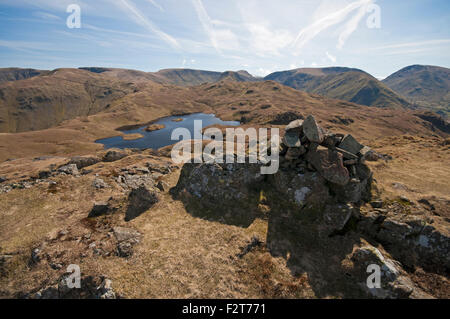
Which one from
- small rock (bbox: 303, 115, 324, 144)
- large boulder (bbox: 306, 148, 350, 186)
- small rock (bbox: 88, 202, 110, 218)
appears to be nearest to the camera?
large boulder (bbox: 306, 148, 350, 186)

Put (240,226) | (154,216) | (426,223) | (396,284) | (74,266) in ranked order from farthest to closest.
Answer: (154,216) < (240,226) < (426,223) < (74,266) < (396,284)

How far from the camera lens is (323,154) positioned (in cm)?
1994

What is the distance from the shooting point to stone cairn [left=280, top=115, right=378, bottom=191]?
1931cm

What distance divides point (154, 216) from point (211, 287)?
1047 cm

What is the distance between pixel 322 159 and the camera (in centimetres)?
1986

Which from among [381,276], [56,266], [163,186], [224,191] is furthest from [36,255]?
[381,276]

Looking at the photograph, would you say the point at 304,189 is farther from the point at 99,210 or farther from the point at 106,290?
the point at 99,210

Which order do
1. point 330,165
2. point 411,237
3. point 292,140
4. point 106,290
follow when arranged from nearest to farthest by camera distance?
point 106,290 → point 411,237 → point 330,165 → point 292,140

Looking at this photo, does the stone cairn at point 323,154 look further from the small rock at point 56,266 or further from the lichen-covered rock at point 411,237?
the small rock at point 56,266

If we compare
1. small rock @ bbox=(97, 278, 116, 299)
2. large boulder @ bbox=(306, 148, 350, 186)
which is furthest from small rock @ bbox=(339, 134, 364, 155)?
small rock @ bbox=(97, 278, 116, 299)

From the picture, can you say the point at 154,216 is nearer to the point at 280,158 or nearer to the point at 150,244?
the point at 150,244

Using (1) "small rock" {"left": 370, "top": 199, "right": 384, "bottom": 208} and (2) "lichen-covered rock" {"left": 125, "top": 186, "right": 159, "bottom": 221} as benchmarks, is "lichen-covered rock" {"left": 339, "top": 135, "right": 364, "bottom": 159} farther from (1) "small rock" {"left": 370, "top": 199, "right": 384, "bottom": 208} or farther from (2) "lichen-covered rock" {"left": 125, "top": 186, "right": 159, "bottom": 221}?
(2) "lichen-covered rock" {"left": 125, "top": 186, "right": 159, "bottom": 221}

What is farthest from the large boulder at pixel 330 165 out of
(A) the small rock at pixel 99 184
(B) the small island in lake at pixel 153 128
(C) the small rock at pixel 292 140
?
(B) the small island in lake at pixel 153 128
